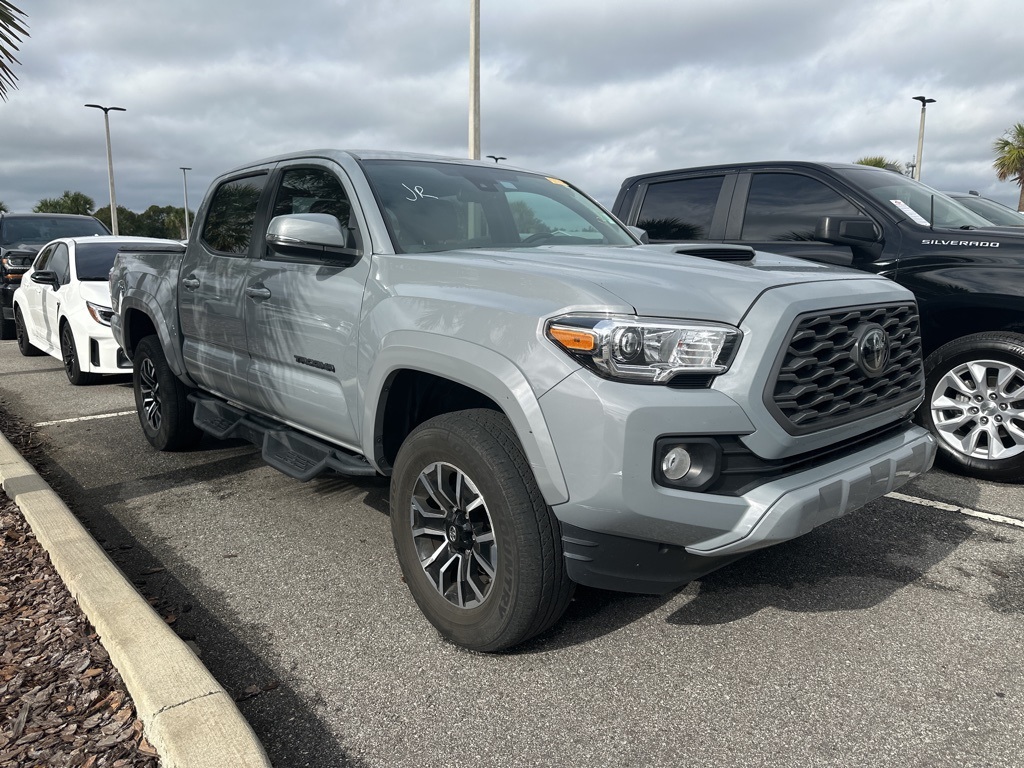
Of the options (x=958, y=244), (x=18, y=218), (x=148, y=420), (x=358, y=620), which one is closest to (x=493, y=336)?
(x=358, y=620)

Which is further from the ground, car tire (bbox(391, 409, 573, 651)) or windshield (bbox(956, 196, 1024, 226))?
windshield (bbox(956, 196, 1024, 226))

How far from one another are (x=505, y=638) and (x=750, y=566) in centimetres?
→ 143

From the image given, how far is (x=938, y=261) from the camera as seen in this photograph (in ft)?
15.8

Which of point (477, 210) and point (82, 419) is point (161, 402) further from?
point (477, 210)

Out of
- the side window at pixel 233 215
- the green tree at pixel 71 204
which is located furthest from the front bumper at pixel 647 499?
the green tree at pixel 71 204

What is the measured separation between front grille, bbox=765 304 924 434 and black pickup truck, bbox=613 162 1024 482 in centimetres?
194

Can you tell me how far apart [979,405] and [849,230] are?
131cm

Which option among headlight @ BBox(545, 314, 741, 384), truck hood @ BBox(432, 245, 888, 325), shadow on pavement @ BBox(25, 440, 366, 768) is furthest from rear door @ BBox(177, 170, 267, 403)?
headlight @ BBox(545, 314, 741, 384)

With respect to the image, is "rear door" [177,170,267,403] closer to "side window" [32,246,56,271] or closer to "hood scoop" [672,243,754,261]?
"hood scoop" [672,243,754,261]

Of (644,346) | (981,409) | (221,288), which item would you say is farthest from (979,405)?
(221,288)

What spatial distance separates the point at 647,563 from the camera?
2.48m

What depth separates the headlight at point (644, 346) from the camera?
7.70 feet

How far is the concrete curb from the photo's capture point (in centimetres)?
213

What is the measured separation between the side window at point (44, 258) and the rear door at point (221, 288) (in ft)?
19.0
